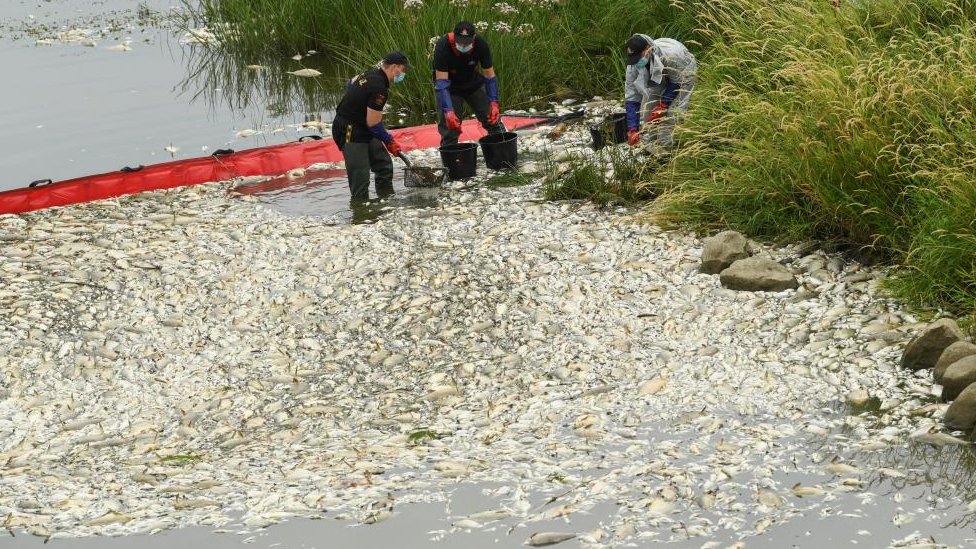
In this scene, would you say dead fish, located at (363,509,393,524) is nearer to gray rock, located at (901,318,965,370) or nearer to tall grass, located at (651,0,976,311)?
gray rock, located at (901,318,965,370)

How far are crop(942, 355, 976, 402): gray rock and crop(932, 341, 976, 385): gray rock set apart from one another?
0.35 ft

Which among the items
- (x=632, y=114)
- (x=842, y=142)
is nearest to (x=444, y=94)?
(x=632, y=114)

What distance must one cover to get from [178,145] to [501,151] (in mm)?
4184

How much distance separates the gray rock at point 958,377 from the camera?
6.56m

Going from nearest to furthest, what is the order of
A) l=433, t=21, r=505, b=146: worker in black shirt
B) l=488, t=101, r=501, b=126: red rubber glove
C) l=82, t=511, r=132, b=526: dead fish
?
l=82, t=511, r=132, b=526: dead fish
l=433, t=21, r=505, b=146: worker in black shirt
l=488, t=101, r=501, b=126: red rubber glove

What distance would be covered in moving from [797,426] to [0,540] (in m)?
4.23

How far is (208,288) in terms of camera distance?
902cm

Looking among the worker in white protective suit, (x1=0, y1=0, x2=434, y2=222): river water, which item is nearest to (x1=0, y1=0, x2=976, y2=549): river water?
(x1=0, y1=0, x2=434, y2=222): river water

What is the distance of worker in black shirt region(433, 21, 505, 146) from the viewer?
11211 mm

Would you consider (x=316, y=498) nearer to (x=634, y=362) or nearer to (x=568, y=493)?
(x=568, y=493)

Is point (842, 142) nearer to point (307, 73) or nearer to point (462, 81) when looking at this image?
point (462, 81)

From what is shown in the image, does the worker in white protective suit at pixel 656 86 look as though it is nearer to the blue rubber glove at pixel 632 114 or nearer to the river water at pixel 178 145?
the blue rubber glove at pixel 632 114

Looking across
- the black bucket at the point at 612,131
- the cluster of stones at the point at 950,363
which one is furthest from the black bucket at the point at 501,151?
the cluster of stones at the point at 950,363

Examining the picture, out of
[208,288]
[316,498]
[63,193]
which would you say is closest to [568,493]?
[316,498]
